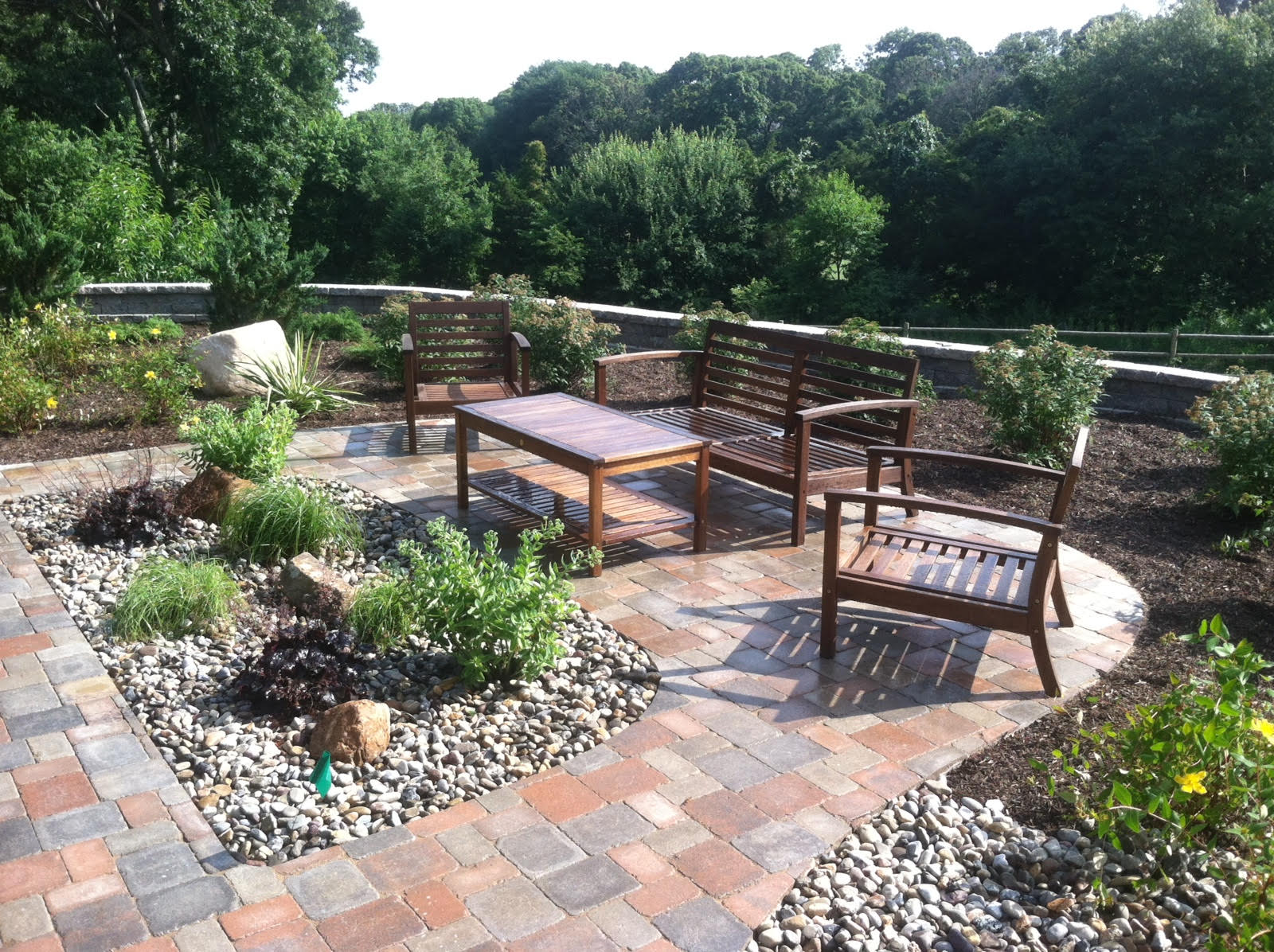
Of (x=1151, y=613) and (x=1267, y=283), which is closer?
(x=1151, y=613)

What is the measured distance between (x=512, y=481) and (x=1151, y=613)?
10.5ft

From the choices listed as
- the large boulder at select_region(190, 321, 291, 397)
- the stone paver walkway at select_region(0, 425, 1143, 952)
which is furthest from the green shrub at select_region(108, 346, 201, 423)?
the stone paver walkway at select_region(0, 425, 1143, 952)

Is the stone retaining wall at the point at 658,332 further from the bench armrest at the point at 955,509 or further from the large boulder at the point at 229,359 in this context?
the bench armrest at the point at 955,509

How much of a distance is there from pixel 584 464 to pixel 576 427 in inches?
23.6

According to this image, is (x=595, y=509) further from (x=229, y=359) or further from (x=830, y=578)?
(x=229, y=359)

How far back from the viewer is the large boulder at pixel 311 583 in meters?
4.32

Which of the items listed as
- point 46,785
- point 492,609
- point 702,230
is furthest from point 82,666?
point 702,230

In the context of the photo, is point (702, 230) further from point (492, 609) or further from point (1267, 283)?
point (492, 609)

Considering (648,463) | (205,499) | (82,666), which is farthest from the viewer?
(205,499)

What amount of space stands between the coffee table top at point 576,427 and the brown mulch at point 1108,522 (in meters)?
1.83

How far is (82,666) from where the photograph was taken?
12.7 feet

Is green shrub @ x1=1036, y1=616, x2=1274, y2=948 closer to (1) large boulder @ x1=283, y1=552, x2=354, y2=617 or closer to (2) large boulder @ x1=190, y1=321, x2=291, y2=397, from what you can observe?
(1) large boulder @ x1=283, y1=552, x2=354, y2=617

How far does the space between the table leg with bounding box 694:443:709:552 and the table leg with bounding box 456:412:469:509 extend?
1.31m

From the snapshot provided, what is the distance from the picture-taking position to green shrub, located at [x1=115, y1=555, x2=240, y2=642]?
4.14m
